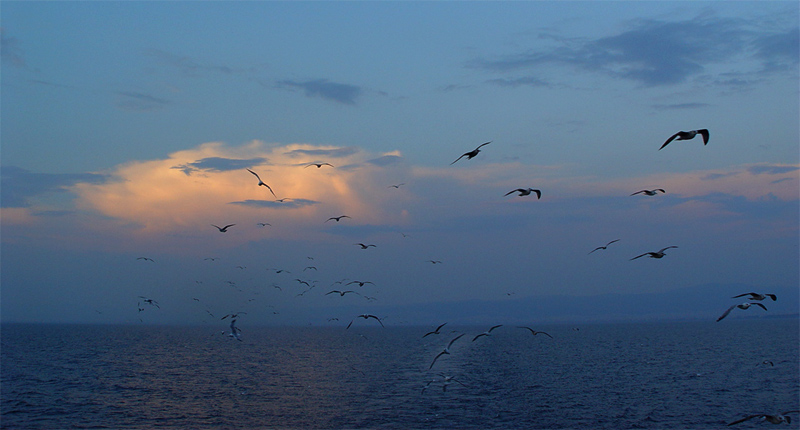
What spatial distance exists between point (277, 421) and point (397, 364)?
3881cm

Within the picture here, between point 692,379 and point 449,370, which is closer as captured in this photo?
point 692,379

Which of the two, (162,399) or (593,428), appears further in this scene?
(162,399)

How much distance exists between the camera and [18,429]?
39969mm

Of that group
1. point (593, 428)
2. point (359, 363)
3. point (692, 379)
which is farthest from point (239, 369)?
point (692, 379)

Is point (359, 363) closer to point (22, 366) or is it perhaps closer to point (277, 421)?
point (277, 421)

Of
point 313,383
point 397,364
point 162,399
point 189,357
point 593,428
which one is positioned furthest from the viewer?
point 189,357

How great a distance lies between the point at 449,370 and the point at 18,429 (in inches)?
1816

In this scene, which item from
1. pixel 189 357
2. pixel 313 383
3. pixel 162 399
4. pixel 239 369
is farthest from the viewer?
pixel 189 357

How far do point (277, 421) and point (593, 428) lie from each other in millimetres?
24500

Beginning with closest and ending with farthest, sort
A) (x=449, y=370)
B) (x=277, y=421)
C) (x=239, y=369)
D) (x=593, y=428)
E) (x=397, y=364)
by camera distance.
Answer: (x=593, y=428) < (x=277, y=421) < (x=449, y=370) < (x=239, y=369) < (x=397, y=364)

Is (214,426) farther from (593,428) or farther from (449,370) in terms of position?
(449,370)

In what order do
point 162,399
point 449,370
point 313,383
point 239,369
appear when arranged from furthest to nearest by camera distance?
point 239,369
point 449,370
point 313,383
point 162,399

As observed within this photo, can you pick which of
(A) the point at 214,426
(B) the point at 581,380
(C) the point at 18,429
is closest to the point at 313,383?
(A) the point at 214,426

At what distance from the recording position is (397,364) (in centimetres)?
7812
